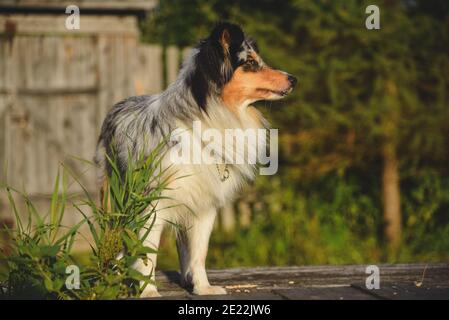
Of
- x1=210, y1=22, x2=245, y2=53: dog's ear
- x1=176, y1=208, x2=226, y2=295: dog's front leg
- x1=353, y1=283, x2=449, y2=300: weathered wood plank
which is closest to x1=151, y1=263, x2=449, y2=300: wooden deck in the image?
x1=353, y1=283, x2=449, y2=300: weathered wood plank

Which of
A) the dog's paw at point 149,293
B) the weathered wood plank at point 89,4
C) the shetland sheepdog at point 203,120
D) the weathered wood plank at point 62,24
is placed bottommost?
the dog's paw at point 149,293

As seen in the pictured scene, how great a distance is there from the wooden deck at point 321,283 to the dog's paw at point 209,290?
0.20 feet

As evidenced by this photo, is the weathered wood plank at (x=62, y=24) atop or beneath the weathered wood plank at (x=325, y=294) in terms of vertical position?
atop

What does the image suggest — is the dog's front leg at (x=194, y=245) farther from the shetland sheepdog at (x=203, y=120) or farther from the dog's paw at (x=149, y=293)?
the dog's paw at (x=149, y=293)

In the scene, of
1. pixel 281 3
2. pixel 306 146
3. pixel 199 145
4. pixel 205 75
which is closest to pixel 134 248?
pixel 199 145

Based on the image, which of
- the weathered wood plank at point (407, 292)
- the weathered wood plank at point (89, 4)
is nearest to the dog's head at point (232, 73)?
the weathered wood plank at point (407, 292)

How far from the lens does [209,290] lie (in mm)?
3928

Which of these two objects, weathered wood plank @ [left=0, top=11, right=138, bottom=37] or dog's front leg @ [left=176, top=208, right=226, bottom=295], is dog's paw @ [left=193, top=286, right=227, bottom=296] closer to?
dog's front leg @ [left=176, top=208, right=226, bottom=295]

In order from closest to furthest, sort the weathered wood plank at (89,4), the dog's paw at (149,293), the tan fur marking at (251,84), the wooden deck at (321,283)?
1. the wooden deck at (321,283)
2. the dog's paw at (149,293)
3. the tan fur marking at (251,84)
4. the weathered wood plank at (89,4)

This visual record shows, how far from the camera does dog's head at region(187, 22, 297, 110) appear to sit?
165 inches

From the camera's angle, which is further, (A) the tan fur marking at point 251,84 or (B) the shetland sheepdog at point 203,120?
(A) the tan fur marking at point 251,84

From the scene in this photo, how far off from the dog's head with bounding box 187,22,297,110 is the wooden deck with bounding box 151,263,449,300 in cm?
107

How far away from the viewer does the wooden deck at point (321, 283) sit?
3531 mm

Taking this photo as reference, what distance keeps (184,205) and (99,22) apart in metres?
4.65
